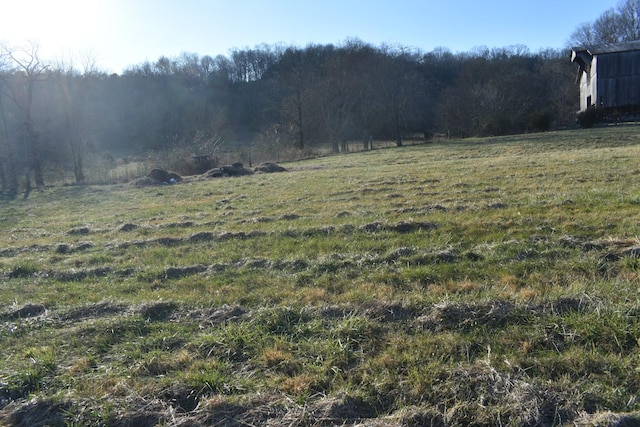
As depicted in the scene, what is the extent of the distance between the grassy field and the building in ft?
120

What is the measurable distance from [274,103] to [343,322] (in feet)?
218

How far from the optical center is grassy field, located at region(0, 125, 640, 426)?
302cm

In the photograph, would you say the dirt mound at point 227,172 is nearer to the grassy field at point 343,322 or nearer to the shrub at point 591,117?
the grassy field at point 343,322

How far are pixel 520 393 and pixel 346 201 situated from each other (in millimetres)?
9287

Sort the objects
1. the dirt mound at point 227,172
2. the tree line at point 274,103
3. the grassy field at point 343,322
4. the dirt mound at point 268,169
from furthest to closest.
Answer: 1. the tree line at point 274,103
2. the dirt mound at point 268,169
3. the dirt mound at point 227,172
4. the grassy field at point 343,322

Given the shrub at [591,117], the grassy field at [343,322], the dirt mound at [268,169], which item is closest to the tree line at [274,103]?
the shrub at [591,117]

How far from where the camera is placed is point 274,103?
221 feet

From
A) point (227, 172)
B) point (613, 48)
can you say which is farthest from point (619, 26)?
point (227, 172)

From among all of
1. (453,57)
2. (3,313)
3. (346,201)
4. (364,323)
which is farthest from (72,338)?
(453,57)

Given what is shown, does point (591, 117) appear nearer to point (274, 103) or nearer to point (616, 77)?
point (616, 77)

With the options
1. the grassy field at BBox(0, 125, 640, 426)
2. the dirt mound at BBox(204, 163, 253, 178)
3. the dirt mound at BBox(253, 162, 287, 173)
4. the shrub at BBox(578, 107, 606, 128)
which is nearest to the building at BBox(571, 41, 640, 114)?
the shrub at BBox(578, 107, 606, 128)

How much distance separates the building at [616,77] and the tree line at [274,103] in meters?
5.04

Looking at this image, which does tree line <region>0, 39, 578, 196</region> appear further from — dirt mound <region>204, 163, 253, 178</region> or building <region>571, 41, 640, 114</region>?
dirt mound <region>204, 163, 253, 178</region>

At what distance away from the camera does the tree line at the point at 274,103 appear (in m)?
35.0
